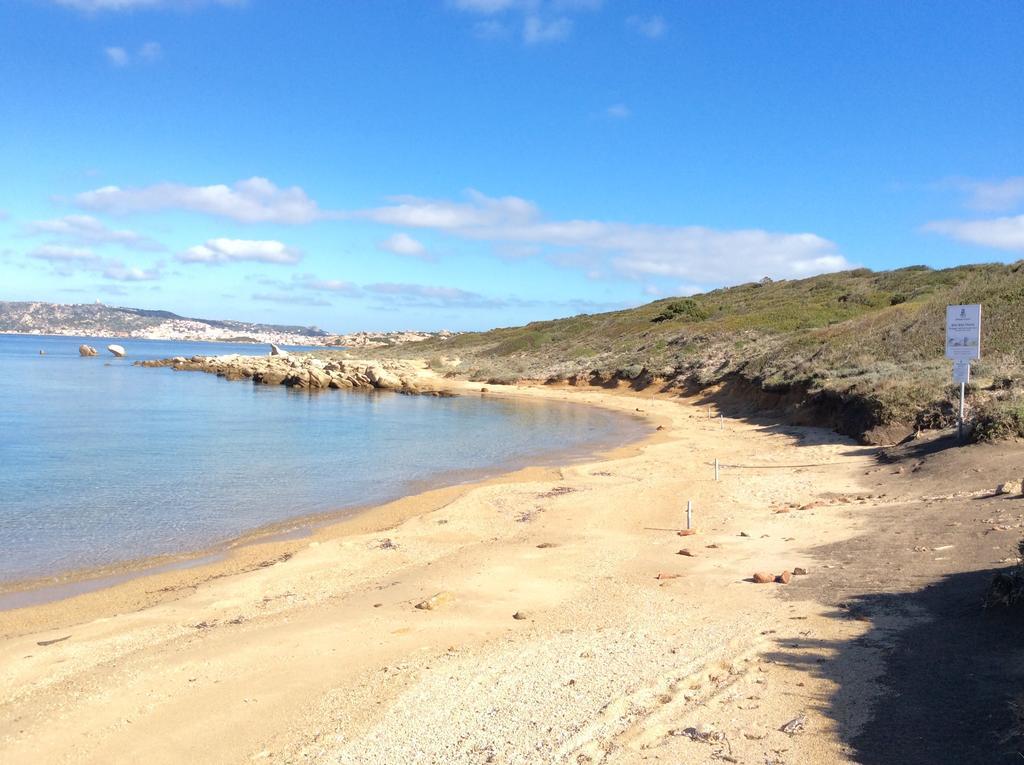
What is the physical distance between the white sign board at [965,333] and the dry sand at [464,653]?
446 centimetres

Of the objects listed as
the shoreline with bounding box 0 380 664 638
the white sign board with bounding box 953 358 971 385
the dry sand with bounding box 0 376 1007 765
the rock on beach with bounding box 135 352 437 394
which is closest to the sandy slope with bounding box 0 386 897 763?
the dry sand with bounding box 0 376 1007 765

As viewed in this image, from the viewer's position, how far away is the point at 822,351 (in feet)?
107

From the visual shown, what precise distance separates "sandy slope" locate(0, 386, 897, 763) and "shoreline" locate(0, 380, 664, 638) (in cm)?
13

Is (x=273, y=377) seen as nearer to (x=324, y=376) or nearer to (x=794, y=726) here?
(x=324, y=376)

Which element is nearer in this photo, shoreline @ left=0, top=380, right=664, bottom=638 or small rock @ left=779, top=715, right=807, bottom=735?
small rock @ left=779, top=715, right=807, bottom=735

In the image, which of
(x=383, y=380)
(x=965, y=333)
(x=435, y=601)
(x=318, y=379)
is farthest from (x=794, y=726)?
(x=318, y=379)

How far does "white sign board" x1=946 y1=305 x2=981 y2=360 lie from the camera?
15148mm

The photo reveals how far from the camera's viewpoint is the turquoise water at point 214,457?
13203 millimetres

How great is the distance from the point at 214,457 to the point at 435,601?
15.0 metres

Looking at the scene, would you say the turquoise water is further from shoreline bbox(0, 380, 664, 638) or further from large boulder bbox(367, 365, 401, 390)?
large boulder bbox(367, 365, 401, 390)

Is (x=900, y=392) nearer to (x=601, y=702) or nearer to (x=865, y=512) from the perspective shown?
(x=865, y=512)

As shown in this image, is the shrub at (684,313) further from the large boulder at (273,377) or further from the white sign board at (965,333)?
the white sign board at (965,333)

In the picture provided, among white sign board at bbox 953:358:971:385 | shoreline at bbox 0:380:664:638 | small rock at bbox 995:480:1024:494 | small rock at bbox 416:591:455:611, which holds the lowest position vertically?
shoreline at bbox 0:380:664:638

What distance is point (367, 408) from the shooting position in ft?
129
